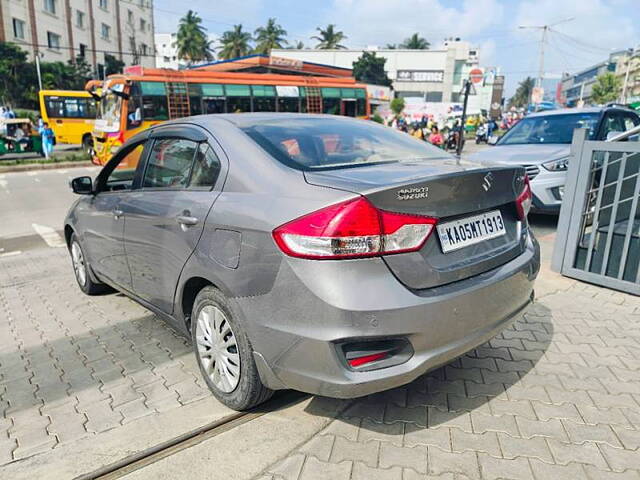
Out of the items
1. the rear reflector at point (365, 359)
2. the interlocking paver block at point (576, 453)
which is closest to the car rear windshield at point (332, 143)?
the rear reflector at point (365, 359)

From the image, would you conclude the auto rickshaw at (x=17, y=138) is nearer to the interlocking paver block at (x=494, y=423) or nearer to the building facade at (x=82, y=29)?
the building facade at (x=82, y=29)

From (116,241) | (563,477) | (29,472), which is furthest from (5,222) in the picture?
(563,477)

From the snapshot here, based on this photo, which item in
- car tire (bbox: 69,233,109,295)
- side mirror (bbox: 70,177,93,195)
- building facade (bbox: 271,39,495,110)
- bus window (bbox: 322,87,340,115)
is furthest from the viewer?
building facade (bbox: 271,39,495,110)

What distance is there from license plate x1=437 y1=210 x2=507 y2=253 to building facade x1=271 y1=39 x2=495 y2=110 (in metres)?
71.9

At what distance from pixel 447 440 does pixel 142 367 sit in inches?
79.8

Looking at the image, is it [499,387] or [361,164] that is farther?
[499,387]

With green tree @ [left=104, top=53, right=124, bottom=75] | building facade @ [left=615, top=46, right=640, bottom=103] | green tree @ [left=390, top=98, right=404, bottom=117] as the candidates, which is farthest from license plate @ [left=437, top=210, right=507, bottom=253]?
green tree @ [left=104, top=53, right=124, bottom=75]

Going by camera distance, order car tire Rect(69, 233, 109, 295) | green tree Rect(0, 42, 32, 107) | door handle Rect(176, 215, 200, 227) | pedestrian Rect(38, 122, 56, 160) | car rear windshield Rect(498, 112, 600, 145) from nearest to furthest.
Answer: door handle Rect(176, 215, 200, 227) → car tire Rect(69, 233, 109, 295) → car rear windshield Rect(498, 112, 600, 145) → pedestrian Rect(38, 122, 56, 160) → green tree Rect(0, 42, 32, 107)

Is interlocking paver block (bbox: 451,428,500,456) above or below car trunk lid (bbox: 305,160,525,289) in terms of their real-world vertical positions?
below

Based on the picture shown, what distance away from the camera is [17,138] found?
20.0 metres

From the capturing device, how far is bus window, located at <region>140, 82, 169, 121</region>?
15438 millimetres

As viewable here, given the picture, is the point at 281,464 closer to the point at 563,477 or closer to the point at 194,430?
the point at 194,430

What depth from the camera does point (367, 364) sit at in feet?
7.00

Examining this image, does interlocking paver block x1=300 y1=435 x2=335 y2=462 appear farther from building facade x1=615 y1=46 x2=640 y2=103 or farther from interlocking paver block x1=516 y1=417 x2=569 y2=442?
building facade x1=615 y1=46 x2=640 y2=103
